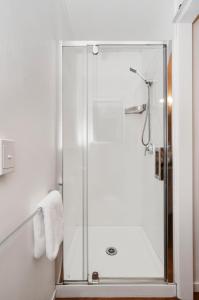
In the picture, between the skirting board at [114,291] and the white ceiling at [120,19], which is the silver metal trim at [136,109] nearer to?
the white ceiling at [120,19]

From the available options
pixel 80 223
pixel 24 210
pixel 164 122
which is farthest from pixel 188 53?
pixel 80 223

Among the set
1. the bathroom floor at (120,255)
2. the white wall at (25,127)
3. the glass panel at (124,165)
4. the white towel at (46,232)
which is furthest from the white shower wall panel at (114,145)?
the white towel at (46,232)

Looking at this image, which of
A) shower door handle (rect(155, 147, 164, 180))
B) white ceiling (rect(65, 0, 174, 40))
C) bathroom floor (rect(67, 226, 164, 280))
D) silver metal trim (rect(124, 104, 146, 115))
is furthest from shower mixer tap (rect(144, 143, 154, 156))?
white ceiling (rect(65, 0, 174, 40))

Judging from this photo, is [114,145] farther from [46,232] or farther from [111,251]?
[46,232]

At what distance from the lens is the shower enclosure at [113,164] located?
5.80 feet

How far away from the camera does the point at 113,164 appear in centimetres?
243

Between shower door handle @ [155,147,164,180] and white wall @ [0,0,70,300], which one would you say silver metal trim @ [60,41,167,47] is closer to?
white wall @ [0,0,70,300]

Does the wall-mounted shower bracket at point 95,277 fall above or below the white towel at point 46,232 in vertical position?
below

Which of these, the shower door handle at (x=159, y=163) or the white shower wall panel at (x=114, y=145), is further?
the white shower wall panel at (x=114, y=145)

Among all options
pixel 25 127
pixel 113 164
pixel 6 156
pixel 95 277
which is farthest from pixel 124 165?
pixel 6 156

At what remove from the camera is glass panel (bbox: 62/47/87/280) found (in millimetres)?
Answer: 1767

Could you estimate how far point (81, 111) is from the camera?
195cm

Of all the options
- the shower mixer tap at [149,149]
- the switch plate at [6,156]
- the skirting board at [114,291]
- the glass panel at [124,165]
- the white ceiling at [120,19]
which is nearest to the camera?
the switch plate at [6,156]

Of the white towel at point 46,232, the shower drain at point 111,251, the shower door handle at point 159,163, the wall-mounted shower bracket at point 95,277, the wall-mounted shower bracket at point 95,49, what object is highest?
the wall-mounted shower bracket at point 95,49
